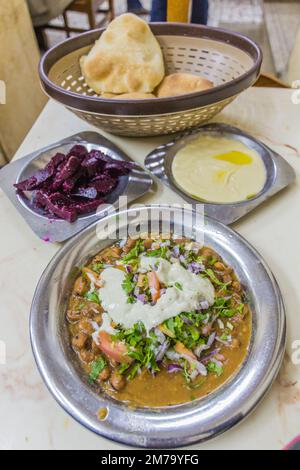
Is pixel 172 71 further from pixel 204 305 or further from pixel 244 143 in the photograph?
pixel 204 305

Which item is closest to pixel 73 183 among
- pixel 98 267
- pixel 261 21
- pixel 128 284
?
pixel 98 267

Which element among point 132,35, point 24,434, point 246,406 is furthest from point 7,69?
point 246,406

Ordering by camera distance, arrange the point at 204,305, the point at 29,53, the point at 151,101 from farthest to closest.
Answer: the point at 29,53 → the point at 151,101 → the point at 204,305

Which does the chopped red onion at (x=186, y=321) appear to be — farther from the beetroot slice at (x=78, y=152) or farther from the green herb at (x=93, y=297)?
the beetroot slice at (x=78, y=152)

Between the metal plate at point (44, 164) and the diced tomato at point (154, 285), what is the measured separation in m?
0.28

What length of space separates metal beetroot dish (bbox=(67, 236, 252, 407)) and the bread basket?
1.50 ft

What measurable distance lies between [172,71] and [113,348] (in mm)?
1174

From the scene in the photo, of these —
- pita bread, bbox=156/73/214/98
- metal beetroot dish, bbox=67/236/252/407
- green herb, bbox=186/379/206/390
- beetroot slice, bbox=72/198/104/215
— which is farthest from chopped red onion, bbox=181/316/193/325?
pita bread, bbox=156/73/214/98

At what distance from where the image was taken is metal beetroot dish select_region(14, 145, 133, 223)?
1.09 metres

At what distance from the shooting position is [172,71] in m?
1.53

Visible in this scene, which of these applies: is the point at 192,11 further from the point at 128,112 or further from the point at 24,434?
the point at 24,434

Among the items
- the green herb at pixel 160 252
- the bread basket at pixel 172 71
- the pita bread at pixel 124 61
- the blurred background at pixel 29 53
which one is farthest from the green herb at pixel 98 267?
the blurred background at pixel 29 53

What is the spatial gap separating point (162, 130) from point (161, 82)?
0.20 meters

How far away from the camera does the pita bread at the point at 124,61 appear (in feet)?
4.27
